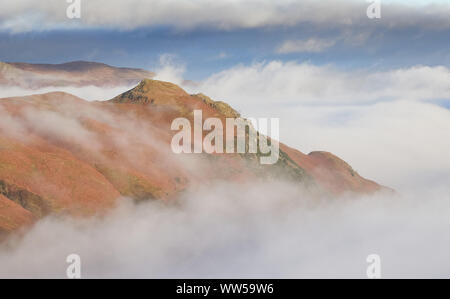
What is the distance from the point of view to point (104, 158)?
124438 mm

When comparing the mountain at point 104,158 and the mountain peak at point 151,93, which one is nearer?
the mountain at point 104,158

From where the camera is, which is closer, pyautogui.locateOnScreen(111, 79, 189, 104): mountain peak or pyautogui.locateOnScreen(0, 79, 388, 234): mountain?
pyautogui.locateOnScreen(0, 79, 388, 234): mountain

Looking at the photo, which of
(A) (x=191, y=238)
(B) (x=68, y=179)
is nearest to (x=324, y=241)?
(A) (x=191, y=238)

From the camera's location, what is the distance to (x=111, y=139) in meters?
130

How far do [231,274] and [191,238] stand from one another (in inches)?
560

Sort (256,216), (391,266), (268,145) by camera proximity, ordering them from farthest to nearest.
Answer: (391,266) < (268,145) < (256,216)

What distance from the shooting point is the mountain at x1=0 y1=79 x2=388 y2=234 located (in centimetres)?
10638

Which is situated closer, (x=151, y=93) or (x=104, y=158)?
(x=104, y=158)

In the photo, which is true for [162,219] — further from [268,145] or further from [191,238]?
[268,145]

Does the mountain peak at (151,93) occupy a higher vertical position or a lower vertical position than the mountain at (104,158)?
higher

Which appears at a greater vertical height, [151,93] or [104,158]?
[151,93]

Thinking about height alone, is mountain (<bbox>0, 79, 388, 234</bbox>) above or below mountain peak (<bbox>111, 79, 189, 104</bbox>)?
below

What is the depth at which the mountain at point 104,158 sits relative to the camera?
106375 mm

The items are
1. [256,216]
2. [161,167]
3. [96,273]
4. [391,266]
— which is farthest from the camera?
[391,266]
